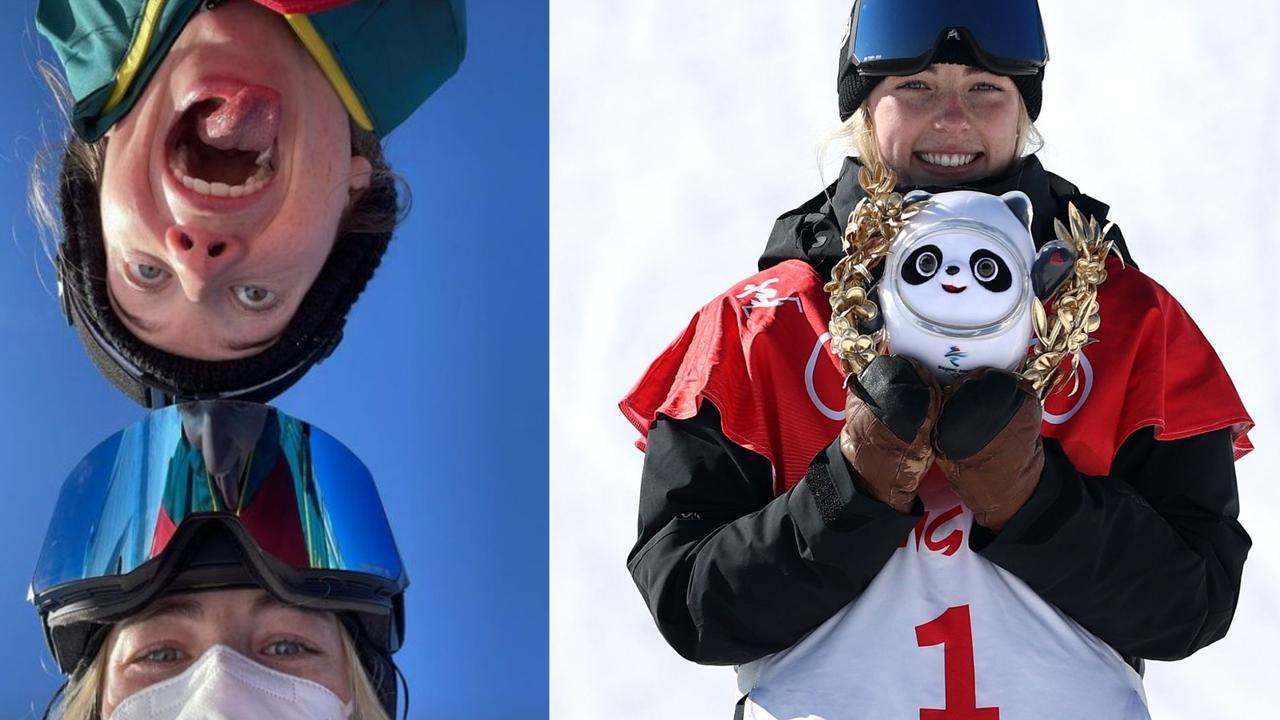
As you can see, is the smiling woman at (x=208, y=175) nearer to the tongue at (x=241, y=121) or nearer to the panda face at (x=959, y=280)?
the tongue at (x=241, y=121)

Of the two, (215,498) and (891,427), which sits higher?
(891,427)

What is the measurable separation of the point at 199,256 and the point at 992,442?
1.17 m

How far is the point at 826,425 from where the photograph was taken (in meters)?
2.45

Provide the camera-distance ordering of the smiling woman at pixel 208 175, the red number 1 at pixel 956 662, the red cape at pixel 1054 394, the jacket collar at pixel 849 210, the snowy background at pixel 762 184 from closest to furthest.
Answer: the red number 1 at pixel 956 662, the red cape at pixel 1054 394, the jacket collar at pixel 849 210, the smiling woman at pixel 208 175, the snowy background at pixel 762 184

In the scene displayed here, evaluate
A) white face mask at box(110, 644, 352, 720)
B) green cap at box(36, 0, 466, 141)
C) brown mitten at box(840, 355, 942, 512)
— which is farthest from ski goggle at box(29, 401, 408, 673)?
brown mitten at box(840, 355, 942, 512)

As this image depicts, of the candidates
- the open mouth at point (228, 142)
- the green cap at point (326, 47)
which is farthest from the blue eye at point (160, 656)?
the green cap at point (326, 47)

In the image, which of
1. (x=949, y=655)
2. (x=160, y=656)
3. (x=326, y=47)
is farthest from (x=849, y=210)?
(x=160, y=656)

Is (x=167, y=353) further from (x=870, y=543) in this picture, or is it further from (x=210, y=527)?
(x=870, y=543)

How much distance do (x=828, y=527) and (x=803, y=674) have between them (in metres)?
0.24

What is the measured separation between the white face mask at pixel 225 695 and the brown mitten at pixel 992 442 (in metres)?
0.98

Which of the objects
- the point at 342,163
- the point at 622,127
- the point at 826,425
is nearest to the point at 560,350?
the point at 622,127

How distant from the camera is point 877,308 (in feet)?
7.40

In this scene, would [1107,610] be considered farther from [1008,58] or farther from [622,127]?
[622,127]

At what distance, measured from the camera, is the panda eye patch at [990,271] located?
2.19 metres
